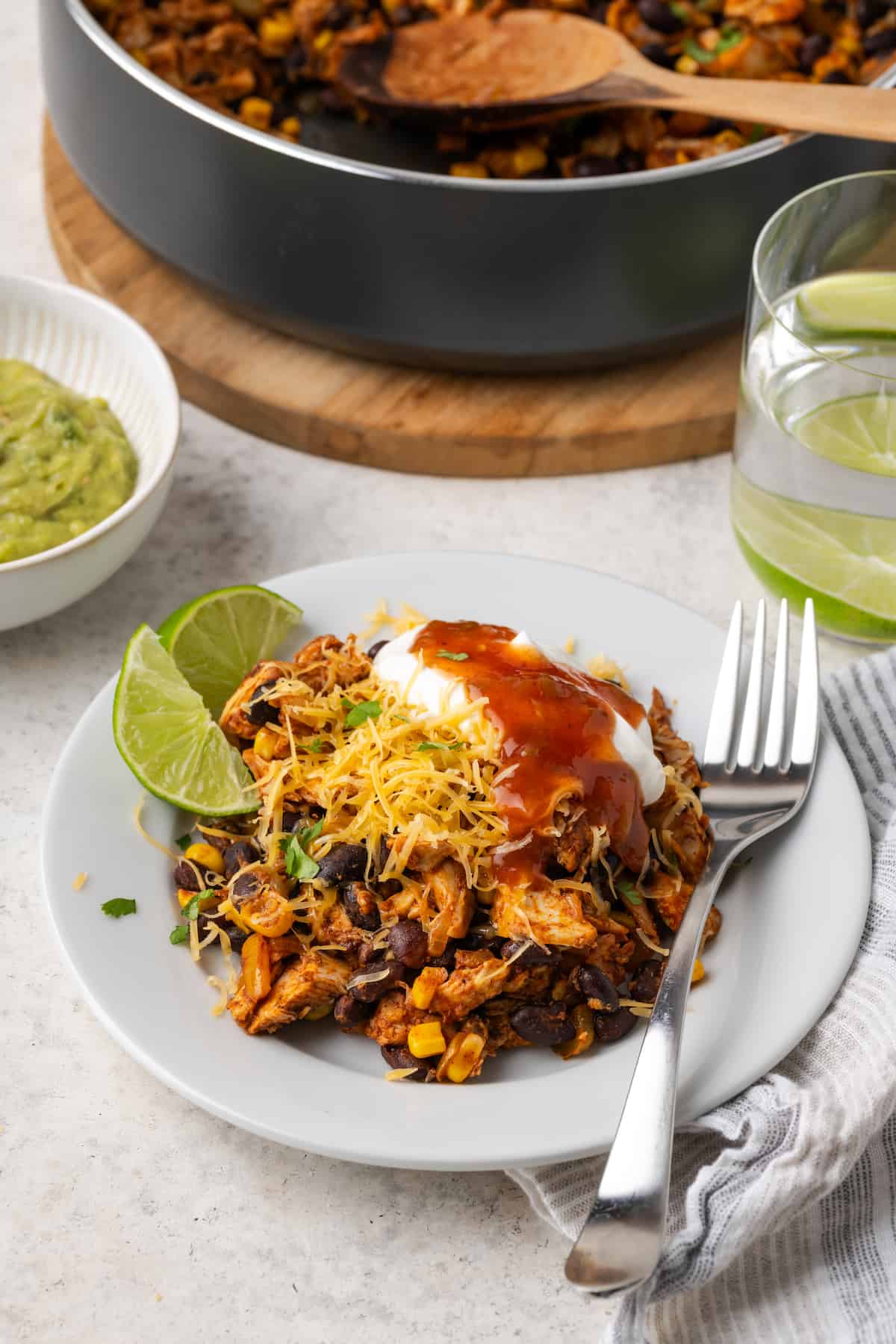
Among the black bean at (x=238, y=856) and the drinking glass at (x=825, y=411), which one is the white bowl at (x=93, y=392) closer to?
the black bean at (x=238, y=856)

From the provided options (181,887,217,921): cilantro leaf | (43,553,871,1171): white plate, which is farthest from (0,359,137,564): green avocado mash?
(181,887,217,921): cilantro leaf

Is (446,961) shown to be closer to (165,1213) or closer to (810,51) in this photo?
(165,1213)

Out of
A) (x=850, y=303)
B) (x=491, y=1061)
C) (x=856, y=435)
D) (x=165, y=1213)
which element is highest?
(x=850, y=303)

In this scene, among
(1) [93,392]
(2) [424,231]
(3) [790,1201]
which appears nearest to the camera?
(3) [790,1201]

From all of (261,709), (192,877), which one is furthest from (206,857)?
(261,709)

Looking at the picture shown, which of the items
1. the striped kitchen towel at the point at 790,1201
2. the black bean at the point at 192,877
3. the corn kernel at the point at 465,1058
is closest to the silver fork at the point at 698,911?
the striped kitchen towel at the point at 790,1201

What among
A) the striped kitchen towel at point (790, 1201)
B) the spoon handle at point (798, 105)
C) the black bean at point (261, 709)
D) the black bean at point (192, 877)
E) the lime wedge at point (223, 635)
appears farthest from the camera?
the spoon handle at point (798, 105)
